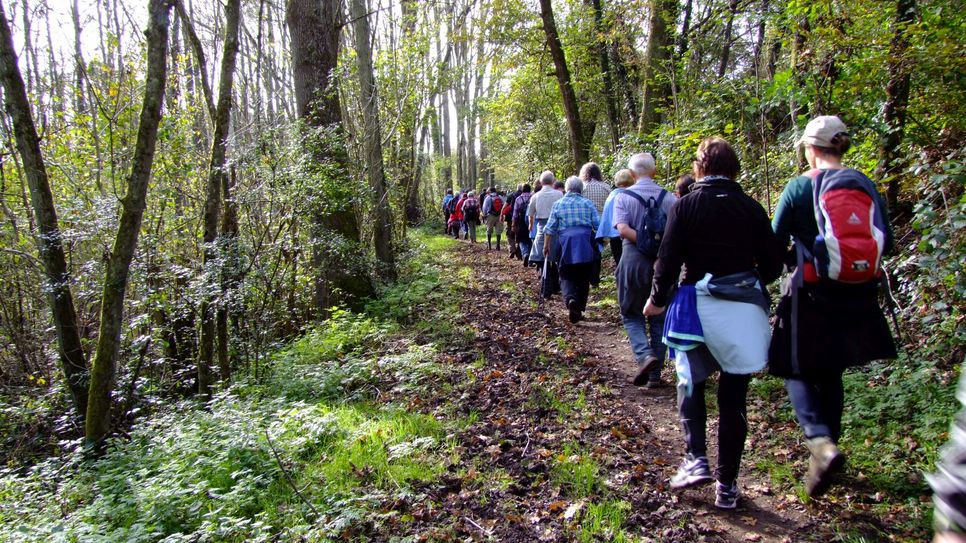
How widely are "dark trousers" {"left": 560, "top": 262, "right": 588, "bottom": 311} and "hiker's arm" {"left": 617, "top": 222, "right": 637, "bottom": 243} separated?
1.70 m

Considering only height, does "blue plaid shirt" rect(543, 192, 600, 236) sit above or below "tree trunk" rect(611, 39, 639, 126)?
below

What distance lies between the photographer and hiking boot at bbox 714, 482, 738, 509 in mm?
3148

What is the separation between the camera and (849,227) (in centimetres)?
272

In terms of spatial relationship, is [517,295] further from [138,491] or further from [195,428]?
[138,491]

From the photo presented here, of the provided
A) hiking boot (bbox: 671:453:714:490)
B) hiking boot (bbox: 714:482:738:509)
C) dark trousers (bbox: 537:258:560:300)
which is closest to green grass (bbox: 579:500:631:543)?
hiking boot (bbox: 671:453:714:490)

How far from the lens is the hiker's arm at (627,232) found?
517 centimetres

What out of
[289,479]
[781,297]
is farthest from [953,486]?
[289,479]

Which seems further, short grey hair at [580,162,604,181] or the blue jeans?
short grey hair at [580,162,604,181]

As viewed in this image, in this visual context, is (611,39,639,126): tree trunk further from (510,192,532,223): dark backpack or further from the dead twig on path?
the dead twig on path

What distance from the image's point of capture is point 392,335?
815 cm

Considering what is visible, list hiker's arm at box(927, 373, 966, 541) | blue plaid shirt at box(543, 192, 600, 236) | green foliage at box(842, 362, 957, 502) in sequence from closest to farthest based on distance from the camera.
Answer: hiker's arm at box(927, 373, 966, 541), green foliage at box(842, 362, 957, 502), blue plaid shirt at box(543, 192, 600, 236)

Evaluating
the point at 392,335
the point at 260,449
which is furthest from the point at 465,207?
the point at 260,449

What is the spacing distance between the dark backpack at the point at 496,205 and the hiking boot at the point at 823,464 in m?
14.0

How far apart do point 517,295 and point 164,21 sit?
21.4 feet
